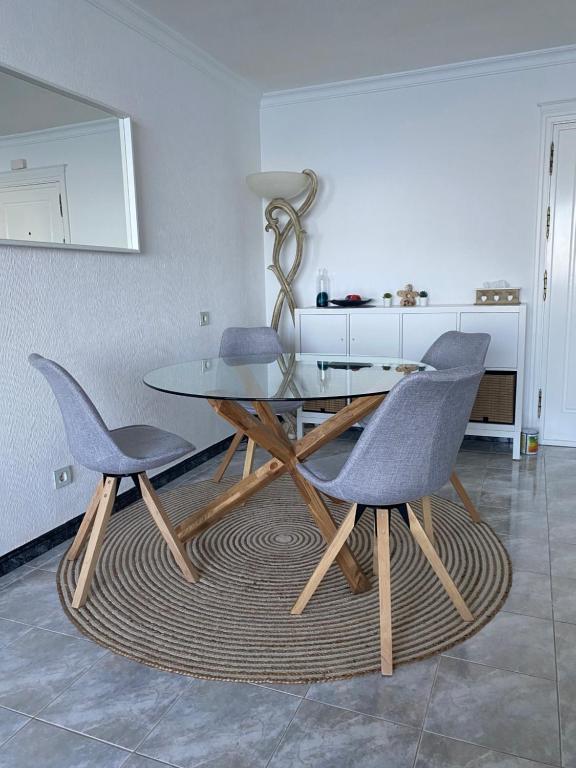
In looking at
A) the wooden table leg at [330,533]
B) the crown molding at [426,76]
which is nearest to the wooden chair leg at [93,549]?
the wooden table leg at [330,533]

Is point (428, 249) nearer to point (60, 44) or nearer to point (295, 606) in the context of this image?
point (60, 44)

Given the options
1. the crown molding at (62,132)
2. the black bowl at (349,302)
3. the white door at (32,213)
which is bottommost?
the black bowl at (349,302)

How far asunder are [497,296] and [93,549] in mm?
2841

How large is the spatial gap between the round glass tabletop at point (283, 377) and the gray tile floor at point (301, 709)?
2.85 feet

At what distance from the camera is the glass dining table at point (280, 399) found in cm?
201

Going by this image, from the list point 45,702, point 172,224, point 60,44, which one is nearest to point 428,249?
point 172,224

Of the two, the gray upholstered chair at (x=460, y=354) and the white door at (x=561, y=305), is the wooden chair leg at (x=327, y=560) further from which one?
the white door at (x=561, y=305)

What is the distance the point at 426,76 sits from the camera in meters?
3.72

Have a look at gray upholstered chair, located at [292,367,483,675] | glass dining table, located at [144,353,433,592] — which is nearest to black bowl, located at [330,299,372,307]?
glass dining table, located at [144,353,433,592]

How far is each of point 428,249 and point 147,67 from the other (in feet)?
6.80

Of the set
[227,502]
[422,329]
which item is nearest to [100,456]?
[227,502]

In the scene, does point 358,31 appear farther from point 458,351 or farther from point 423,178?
point 458,351

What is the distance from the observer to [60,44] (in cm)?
238

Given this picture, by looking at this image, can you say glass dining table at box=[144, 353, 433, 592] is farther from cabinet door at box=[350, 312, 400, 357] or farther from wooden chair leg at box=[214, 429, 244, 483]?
cabinet door at box=[350, 312, 400, 357]
